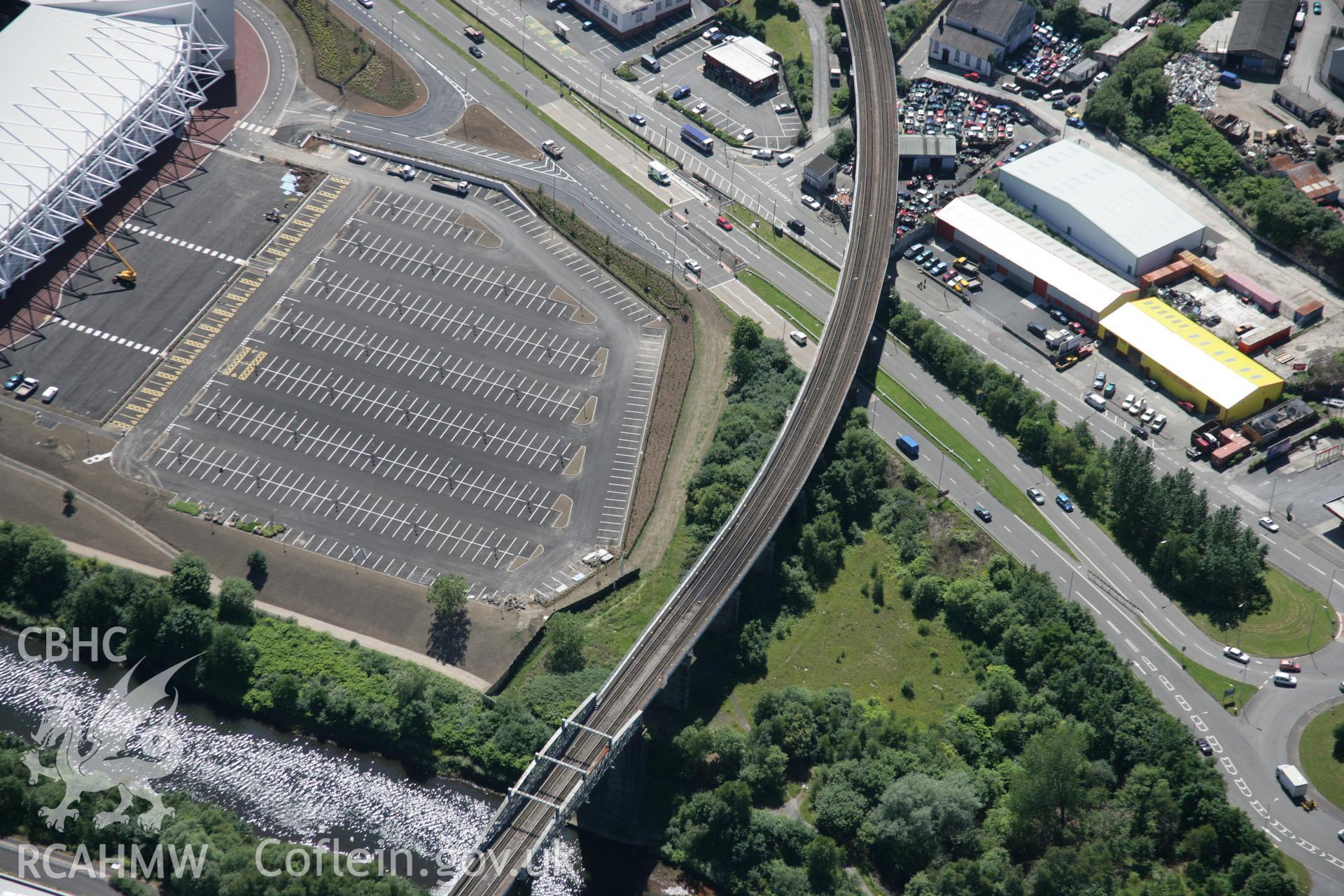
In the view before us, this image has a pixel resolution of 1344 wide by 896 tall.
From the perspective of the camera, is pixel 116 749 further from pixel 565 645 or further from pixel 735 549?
pixel 735 549

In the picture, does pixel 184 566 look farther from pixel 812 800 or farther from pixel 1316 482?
pixel 1316 482

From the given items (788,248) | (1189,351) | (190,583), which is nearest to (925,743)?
(1189,351)

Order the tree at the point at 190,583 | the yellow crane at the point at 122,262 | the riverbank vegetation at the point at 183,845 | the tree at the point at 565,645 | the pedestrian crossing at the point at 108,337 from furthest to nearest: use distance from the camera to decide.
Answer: the yellow crane at the point at 122,262, the pedestrian crossing at the point at 108,337, the tree at the point at 190,583, the tree at the point at 565,645, the riverbank vegetation at the point at 183,845

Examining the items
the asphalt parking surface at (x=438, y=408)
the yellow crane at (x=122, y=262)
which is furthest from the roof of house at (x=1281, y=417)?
the yellow crane at (x=122, y=262)

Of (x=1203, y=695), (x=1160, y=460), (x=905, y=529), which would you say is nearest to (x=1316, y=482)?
(x=1160, y=460)

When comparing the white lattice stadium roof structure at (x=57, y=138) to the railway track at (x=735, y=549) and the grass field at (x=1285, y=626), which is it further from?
the grass field at (x=1285, y=626)

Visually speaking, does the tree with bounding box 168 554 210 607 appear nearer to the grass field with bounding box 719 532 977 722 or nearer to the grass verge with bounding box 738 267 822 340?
the grass field with bounding box 719 532 977 722

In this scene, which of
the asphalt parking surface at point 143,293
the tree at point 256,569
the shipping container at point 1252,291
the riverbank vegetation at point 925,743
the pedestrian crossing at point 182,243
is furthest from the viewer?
the pedestrian crossing at point 182,243
